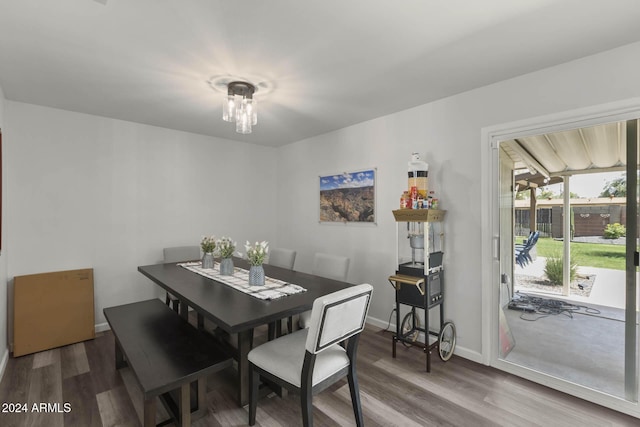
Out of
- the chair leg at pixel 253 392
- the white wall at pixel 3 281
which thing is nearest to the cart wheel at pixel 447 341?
the chair leg at pixel 253 392

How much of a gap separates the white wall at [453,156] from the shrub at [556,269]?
613 mm

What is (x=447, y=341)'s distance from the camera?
279 centimetres

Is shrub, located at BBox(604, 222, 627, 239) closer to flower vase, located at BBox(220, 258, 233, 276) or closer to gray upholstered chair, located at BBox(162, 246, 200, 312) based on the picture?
flower vase, located at BBox(220, 258, 233, 276)

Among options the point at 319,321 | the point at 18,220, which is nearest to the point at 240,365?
the point at 319,321

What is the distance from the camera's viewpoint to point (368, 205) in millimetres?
3547

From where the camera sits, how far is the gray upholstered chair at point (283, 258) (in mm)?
3412

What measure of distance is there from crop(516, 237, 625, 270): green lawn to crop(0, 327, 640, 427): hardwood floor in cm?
101

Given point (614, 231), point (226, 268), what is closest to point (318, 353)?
point (226, 268)

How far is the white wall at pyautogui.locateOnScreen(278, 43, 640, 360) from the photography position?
6.93 feet

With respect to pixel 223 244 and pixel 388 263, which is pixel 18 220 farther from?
pixel 388 263

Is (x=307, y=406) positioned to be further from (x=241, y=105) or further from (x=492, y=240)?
(x=241, y=105)

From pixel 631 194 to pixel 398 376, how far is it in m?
2.12

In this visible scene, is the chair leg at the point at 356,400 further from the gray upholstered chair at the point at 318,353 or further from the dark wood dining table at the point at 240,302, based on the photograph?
the dark wood dining table at the point at 240,302

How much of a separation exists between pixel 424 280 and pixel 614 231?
136 cm
